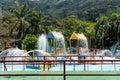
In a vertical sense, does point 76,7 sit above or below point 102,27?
above

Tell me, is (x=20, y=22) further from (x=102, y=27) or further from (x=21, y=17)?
(x=102, y=27)

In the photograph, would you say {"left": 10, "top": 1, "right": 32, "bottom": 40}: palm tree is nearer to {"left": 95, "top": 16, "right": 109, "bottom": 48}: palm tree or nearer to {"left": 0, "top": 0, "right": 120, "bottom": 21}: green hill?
{"left": 95, "top": 16, "right": 109, "bottom": 48}: palm tree

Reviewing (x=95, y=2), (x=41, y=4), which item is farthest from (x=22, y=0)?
(x=95, y=2)

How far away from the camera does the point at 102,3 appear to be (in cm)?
12600

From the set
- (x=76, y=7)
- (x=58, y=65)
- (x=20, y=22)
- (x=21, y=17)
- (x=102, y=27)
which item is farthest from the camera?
(x=76, y=7)

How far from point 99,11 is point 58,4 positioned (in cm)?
3185

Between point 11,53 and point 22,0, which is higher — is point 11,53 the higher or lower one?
the lower one

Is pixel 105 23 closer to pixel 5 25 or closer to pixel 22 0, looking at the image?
pixel 5 25

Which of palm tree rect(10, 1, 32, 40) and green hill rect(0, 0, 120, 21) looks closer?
palm tree rect(10, 1, 32, 40)

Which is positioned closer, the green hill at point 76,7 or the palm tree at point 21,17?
the palm tree at point 21,17

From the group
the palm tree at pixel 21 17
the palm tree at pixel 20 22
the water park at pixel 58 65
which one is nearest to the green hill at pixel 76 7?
the palm tree at pixel 20 22

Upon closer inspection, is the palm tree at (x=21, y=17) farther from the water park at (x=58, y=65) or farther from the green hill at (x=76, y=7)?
the green hill at (x=76, y=7)

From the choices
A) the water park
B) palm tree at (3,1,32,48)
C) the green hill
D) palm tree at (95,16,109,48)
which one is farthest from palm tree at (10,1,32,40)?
the green hill

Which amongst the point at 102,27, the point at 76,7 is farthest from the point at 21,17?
the point at 76,7
